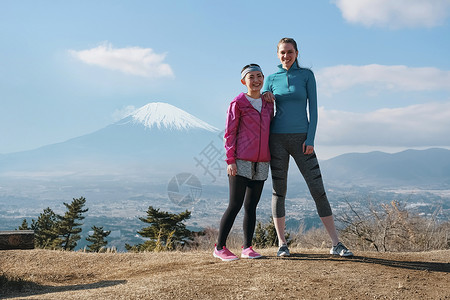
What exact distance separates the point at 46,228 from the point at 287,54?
31.4 m

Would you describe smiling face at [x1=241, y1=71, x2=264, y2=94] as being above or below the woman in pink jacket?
above

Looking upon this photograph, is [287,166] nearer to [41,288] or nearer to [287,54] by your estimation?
[287,54]

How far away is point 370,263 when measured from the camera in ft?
14.9

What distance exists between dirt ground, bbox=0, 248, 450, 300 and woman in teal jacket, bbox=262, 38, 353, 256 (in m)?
0.69

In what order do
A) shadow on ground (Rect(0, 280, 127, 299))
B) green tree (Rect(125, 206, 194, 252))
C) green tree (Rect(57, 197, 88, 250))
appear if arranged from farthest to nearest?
green tree (Rect(57, 197, 88, 250)) → green tree (Rect(125, 206, 194, 252)) → shadow on ground (Rect(0, 280, 127, 299))

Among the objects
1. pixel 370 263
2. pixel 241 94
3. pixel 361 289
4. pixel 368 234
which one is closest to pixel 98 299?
pixel 361 289

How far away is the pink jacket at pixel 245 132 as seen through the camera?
4500mm

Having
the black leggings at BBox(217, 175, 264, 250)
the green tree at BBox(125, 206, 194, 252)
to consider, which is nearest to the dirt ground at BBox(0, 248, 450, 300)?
the black leggings at BBox(217, 175, 264, 250)

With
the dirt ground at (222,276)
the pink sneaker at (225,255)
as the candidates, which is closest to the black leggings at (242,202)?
the pink sneaker at (225,255)

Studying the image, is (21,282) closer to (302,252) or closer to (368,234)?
(302,252)

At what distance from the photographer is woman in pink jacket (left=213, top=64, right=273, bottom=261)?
4.51 m

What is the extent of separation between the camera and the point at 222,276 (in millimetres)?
A: 3922

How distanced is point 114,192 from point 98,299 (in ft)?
663

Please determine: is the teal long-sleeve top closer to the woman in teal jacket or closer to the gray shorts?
the woman in teal jacket
